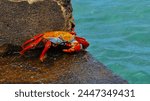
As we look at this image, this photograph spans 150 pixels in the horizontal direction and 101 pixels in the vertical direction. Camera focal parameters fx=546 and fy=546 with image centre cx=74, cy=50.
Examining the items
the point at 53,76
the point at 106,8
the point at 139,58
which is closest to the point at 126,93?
the point at 53,76

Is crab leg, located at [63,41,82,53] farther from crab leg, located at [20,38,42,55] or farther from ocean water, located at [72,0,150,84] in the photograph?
ocean water, located at [72,0,150,84]

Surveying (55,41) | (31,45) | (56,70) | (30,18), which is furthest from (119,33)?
(56,70)

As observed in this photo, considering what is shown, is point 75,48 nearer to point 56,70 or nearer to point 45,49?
point 45,49

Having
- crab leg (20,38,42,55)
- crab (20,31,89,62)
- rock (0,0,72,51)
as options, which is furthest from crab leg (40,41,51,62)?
rock (0,0,72,51)

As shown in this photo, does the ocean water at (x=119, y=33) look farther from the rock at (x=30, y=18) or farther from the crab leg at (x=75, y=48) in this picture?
the crab leg at (x=75, y=48)

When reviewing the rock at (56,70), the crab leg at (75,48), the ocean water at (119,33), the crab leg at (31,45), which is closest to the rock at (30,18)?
the crab leg at (31,45)
